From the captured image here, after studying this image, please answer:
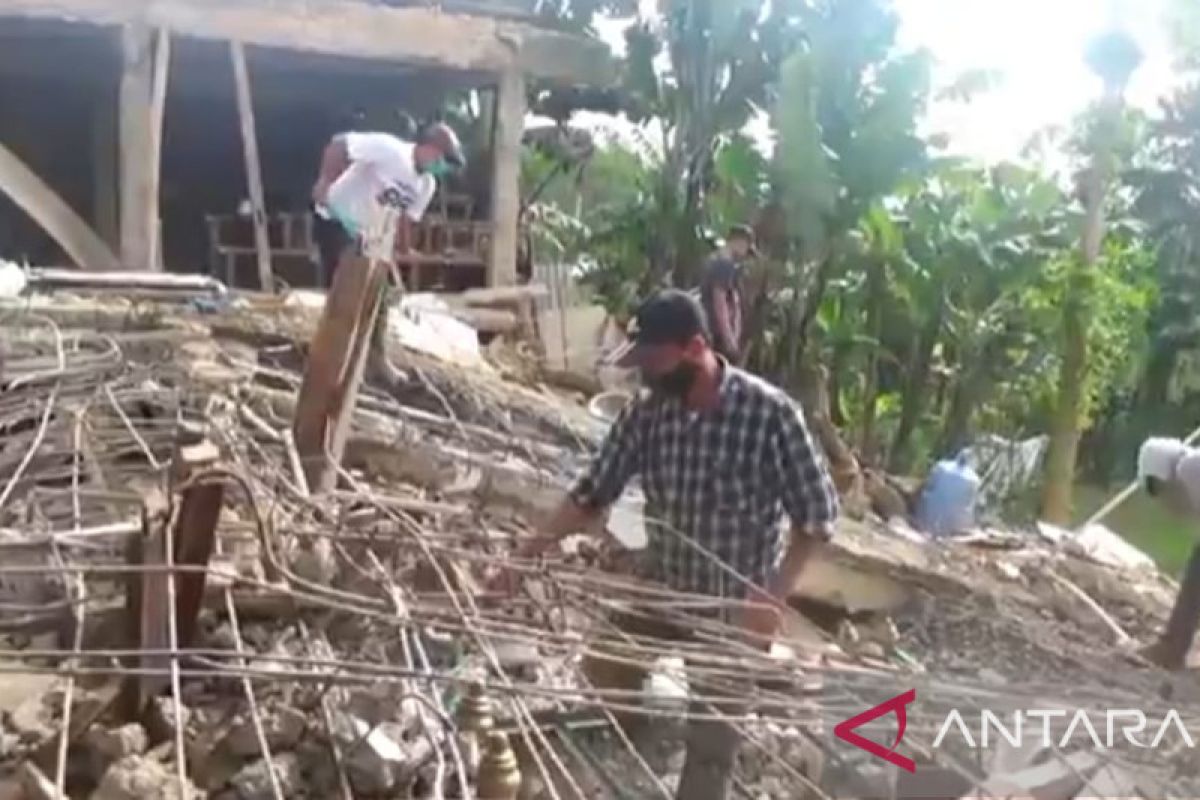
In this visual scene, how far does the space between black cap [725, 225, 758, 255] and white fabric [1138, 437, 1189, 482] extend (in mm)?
6571

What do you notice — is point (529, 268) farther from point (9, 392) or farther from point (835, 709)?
point (835, 709)

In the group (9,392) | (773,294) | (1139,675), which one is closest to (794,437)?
(1139,675)

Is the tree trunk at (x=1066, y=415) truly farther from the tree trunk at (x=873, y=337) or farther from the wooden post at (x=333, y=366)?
the wooden post at (x=333, y=366)

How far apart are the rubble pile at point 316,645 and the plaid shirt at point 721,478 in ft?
0.74

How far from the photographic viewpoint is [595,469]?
3.95 metres

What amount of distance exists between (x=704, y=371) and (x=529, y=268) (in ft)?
29.4

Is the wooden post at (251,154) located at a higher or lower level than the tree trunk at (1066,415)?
higher

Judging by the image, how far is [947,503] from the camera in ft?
31.8

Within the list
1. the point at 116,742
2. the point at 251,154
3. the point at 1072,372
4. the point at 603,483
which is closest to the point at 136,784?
the point at 116,742

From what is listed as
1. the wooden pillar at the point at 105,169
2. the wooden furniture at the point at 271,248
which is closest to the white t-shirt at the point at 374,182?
the wooden furniture at the point at 271,248

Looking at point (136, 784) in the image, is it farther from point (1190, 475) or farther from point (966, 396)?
point (966, 396)

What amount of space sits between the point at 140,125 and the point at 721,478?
645 centimetres

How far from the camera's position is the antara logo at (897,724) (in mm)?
2723

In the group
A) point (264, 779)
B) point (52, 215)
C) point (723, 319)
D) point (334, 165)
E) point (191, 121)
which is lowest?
point (264, 779)
